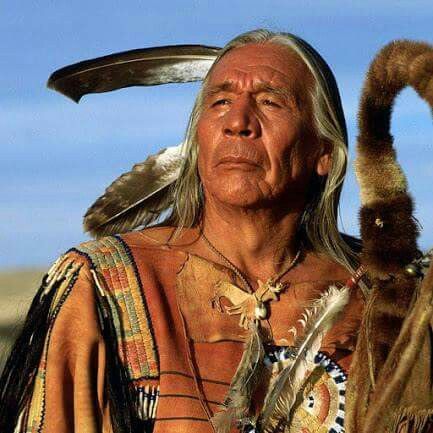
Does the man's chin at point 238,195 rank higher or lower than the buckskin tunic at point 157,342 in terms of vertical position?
higher

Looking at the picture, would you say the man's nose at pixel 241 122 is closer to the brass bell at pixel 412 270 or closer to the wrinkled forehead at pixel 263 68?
the wrinkled forehead at pixel 263 68

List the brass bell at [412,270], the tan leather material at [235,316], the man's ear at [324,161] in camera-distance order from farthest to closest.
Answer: the man's ear at [324,161] < the tan leather material at [235,316] < the brass bell at [412,270]

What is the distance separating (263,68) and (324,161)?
1.59 feet

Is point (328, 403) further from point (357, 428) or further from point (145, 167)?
point (145, 167)

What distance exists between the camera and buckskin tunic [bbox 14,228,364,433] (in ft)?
15.7

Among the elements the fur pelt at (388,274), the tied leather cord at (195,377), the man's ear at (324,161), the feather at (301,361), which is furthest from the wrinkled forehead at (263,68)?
the tied leather cord at (195,377)

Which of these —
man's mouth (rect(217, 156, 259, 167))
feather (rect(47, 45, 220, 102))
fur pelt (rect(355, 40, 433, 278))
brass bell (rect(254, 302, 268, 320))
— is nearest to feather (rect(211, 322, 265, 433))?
brass bell (rect(254, 302, 268, 320))

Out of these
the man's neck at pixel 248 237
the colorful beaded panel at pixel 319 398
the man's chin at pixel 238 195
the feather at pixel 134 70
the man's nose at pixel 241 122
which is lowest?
the colorful beaded panel at pixel 319 398

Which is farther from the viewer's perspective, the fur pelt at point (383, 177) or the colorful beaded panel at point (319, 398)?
the colorful beaded panel at point (319, 398)

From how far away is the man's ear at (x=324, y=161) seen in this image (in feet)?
18.2

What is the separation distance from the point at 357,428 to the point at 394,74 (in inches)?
45.9

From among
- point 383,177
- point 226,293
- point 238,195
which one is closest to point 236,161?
point 238,195

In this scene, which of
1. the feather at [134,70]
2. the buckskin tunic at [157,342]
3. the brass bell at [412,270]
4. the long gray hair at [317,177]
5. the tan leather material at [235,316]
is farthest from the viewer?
the feather at [134,70]

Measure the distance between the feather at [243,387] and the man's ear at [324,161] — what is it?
0.84m
